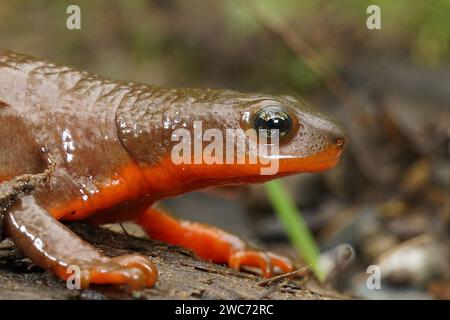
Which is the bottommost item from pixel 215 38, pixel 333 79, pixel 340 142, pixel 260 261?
pixel 260 261

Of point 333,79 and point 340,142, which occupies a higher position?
point 333,79

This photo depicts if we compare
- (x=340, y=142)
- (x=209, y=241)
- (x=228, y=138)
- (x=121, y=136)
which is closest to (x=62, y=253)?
(x=121, y=136)

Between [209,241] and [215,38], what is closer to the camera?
[209,241]

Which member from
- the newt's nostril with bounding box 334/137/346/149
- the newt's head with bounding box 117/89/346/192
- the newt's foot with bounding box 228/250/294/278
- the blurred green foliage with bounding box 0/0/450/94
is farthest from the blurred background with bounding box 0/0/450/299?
the newt's head with bounding box 117/89/346/192

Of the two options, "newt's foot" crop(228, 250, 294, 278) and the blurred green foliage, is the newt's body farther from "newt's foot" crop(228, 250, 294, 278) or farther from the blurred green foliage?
the blurred green foliage

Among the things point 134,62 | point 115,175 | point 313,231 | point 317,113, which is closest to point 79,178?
point 115,175

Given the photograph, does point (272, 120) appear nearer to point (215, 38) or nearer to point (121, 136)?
point (121, 136)

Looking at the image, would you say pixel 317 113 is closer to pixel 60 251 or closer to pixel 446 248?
pixel 60 251
